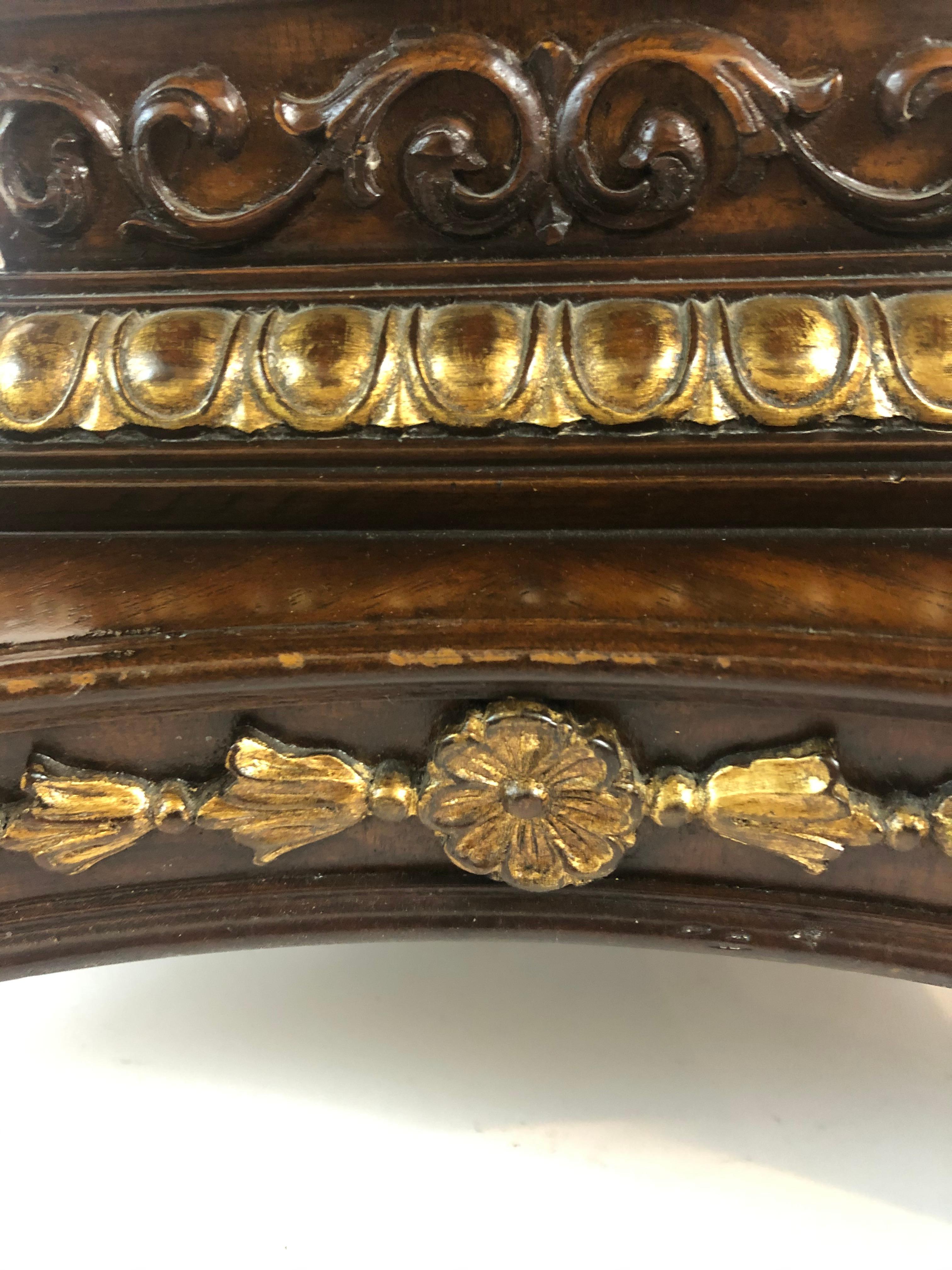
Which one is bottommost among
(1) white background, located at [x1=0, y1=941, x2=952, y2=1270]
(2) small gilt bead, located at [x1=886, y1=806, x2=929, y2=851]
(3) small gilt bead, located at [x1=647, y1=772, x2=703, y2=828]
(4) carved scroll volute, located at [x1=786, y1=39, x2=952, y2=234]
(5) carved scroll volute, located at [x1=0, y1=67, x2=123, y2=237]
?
(1) white background, located at [x1=0, y1=941, x2=952, y2=1270]

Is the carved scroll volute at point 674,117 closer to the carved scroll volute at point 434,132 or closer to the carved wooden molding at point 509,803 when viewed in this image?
the carved scroll volute at point 434,132

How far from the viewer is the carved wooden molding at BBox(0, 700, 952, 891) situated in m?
0.42

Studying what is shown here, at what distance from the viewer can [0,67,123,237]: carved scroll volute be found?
456 mm

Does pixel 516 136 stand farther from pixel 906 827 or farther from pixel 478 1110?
pixel 478 1110

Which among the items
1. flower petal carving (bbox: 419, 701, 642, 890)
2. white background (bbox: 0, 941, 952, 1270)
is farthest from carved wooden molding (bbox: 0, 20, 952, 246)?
white background (bbox: 0, 941, 952, 1270)

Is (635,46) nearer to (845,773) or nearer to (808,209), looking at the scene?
(808,209)

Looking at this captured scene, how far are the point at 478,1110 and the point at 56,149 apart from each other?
1.82 feet

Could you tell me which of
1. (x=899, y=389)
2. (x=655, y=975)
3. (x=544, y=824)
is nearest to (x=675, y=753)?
(x=544, y=824)

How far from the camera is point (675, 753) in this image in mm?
444

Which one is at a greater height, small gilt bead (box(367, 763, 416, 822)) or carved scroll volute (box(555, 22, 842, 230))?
carved scroll volute (box(555, 22, 842, 230))

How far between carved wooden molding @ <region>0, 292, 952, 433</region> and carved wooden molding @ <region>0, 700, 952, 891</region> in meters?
0.14

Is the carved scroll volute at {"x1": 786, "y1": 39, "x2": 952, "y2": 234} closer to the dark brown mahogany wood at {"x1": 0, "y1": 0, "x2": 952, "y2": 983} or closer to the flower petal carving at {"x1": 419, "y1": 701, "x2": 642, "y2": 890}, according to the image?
the dark brown mahogany wood at {"x1": 0, "y1": 0, "x2": 952, "y2": 983}

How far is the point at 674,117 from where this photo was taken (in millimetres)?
443

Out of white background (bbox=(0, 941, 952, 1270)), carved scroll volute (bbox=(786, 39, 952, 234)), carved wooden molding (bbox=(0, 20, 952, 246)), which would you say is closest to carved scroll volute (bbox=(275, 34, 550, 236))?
carved wooden molding (bbox=(0, 20, 952, 246))
